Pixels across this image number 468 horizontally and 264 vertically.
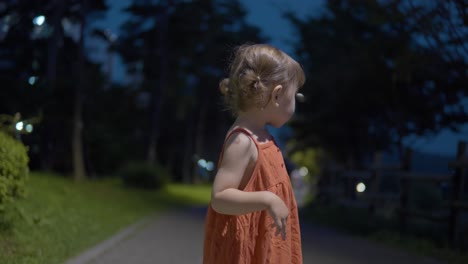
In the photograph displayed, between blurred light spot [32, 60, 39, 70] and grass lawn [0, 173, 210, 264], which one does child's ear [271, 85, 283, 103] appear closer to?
grass lawn [0, 173, 210, 264]

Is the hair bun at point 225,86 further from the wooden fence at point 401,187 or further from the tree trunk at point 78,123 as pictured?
the tree trunk at point 78,123

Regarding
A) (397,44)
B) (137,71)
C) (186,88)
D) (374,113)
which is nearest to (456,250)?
(397,44)

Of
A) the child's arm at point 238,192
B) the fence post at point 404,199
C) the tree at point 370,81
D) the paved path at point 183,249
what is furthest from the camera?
the fence post at point 404,199

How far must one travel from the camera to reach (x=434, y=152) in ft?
57.5

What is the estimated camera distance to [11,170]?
7.12 m

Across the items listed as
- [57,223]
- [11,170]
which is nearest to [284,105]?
[11,170]

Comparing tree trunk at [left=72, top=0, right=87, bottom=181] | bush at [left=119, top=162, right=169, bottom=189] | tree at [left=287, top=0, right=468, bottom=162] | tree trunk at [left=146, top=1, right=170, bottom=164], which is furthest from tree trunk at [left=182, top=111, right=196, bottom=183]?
tree trunk at [left=72, top=0, right=87, bottom=181]

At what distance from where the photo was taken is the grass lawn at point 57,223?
707cm

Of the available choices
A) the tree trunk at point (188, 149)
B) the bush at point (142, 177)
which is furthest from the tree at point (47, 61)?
the tree trunk at point (188, 149)

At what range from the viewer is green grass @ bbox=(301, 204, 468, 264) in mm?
10120

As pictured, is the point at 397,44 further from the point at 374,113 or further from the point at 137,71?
the point at 137,71

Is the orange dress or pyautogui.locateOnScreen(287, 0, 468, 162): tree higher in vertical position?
pyautogui.locateOnScreen(287, 0, 468, 162): tree

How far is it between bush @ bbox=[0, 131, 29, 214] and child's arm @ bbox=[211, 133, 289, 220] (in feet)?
16.3

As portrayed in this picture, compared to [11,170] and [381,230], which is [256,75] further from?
[381,230]
